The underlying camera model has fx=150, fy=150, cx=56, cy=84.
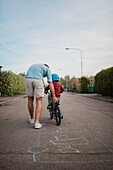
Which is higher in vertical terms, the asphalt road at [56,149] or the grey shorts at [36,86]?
the grey shorts at [36,86]

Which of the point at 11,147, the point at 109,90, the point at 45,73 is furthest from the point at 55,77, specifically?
the point at 109,90

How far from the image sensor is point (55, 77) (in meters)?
4.83

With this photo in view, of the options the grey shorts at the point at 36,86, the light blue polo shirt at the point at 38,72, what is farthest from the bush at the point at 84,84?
the grey shorts at the point at 36,86

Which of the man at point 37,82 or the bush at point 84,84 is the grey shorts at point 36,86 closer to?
the man at point 37,82

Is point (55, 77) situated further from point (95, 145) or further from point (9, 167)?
point (9, 167)

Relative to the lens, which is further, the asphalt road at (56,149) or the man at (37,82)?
the man at (37,82)

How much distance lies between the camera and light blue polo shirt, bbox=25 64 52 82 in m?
4.03

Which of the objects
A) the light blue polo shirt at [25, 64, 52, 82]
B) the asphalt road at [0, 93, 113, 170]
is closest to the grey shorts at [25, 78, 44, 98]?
the light blue polo shirt at [25, 64, 52, 82]

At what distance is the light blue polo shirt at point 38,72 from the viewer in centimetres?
403

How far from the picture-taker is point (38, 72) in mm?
4051

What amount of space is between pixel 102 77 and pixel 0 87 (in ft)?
37.7

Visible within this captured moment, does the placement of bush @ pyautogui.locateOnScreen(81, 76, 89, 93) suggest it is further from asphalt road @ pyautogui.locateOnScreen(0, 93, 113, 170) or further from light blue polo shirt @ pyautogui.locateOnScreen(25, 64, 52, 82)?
asphalt road @ pyautogui.locateOnScreen(0, 93, 113, 170)

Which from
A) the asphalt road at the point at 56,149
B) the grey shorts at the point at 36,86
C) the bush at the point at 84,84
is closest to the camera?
the asphalt road at the point at 56,149

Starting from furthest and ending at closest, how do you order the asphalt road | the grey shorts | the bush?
the bush
the grey shorts
the asphalt road
